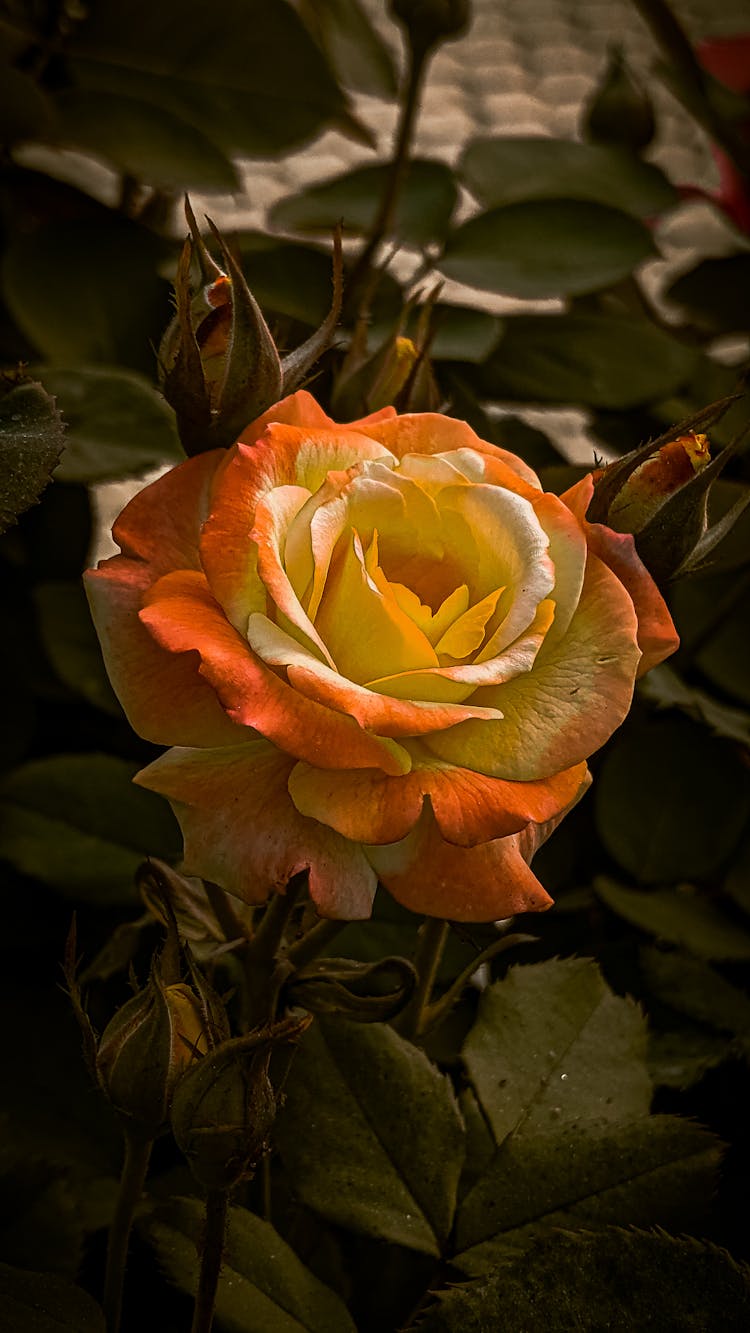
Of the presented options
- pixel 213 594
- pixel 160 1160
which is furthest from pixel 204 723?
pixel 160 1160

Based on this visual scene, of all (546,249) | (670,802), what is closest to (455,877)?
(670,802)

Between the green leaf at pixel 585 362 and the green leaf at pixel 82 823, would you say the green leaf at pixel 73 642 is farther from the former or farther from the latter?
the green leaf at pixel 585 362

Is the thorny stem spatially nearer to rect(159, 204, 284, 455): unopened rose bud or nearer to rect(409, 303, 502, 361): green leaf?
rect(409, 303, 502, 361): green leaf

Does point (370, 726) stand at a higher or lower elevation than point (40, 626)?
higher

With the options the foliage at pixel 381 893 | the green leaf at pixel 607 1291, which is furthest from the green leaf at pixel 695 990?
the green leaf at pixel 607 1291

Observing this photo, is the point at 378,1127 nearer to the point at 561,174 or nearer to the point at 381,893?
the point at 381,893

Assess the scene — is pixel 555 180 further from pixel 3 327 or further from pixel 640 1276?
pixel 640 1276
